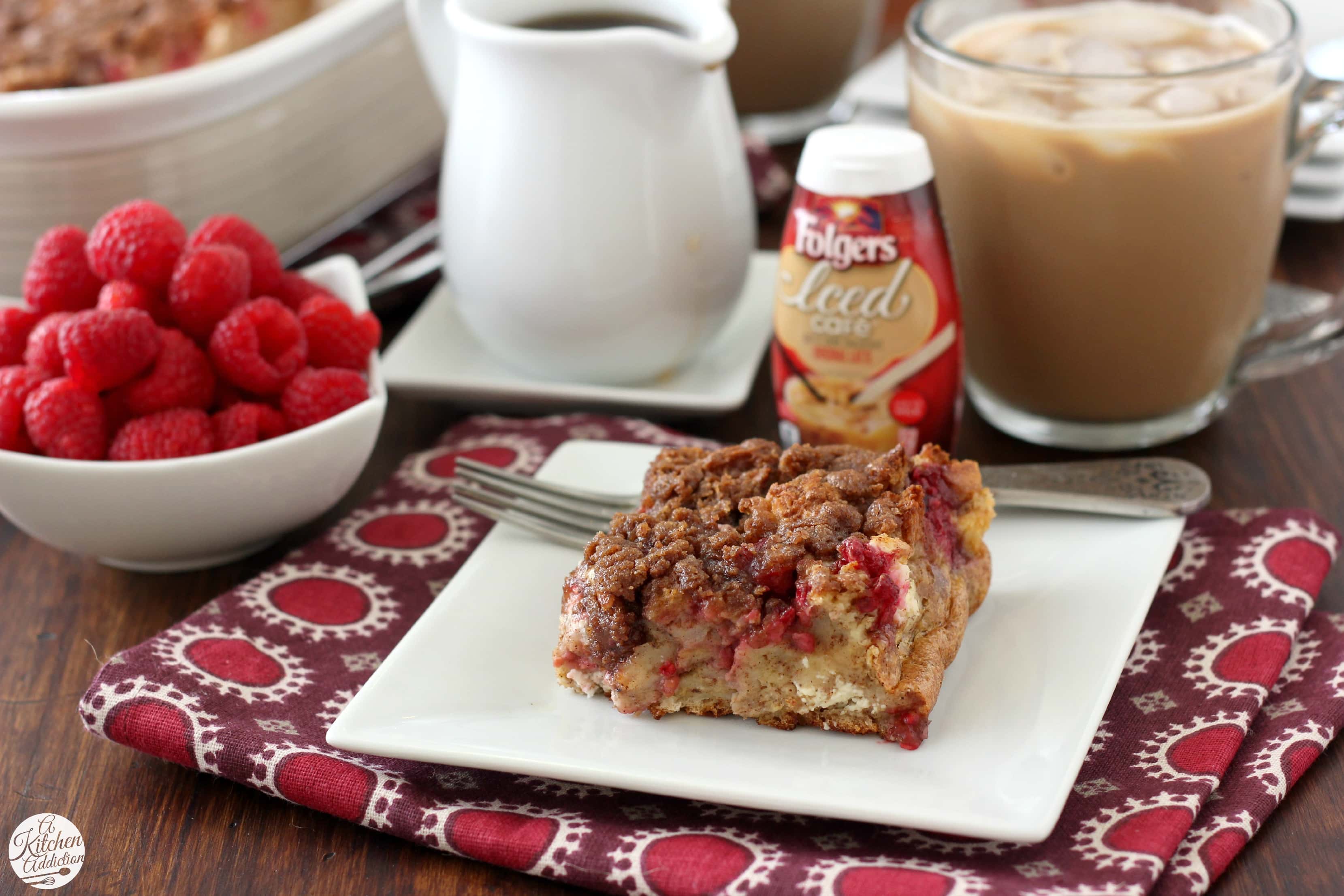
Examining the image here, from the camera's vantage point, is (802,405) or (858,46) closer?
(802,405)

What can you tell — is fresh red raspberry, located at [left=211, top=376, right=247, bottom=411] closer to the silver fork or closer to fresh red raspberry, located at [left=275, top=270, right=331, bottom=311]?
fresh red raspberry, located at [left=275, top=270, right=331, bottom=311]

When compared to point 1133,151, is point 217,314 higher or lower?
lower

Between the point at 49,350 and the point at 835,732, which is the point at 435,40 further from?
the point at 835,732

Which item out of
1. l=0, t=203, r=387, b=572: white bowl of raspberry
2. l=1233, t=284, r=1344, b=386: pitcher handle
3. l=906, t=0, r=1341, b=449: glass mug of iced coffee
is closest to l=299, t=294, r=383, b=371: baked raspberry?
l=0, t=203, r=387, b=572: white bowl of raspberry

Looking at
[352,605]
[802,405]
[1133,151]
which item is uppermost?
[1133,151]

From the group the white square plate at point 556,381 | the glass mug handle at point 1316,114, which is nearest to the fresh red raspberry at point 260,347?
the white square plate at point 556,381

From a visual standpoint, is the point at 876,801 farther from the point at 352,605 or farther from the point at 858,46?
the point at 858,46

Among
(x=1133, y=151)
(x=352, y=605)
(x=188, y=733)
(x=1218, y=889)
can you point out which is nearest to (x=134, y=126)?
(x=352, y=605)
